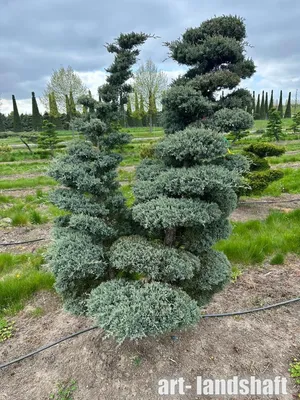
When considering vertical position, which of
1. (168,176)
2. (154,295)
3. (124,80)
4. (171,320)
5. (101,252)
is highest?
(124,80)

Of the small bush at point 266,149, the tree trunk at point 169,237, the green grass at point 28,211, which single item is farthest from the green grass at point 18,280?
the small bush at point 266,149

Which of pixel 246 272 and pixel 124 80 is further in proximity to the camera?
pixel 246 272

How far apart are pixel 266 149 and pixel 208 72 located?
4.49m

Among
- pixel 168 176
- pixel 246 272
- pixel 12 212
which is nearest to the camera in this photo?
pixel 168 176

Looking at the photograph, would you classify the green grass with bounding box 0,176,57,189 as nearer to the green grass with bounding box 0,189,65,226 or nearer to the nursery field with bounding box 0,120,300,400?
the green grass with bounding box 0,189,65,226

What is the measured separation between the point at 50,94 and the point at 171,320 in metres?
27.6

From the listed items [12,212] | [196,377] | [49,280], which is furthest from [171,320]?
[12,212]

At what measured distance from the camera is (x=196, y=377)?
8.11ft

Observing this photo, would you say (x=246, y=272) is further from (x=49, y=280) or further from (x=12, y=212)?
(x=12, y=212)

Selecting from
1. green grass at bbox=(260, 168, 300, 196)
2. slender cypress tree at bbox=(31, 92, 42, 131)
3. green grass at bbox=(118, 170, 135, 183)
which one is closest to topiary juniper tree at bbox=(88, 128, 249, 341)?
green grass at bbox=(260, 168, 300, 196)

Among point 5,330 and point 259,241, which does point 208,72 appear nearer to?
point 259,241

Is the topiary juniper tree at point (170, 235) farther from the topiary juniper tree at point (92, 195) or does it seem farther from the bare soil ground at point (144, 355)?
the bare soil ground at point (144, 355)

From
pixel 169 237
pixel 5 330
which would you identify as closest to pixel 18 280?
pixel 5 330

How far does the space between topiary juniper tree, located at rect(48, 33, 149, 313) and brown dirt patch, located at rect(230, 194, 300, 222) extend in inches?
147
